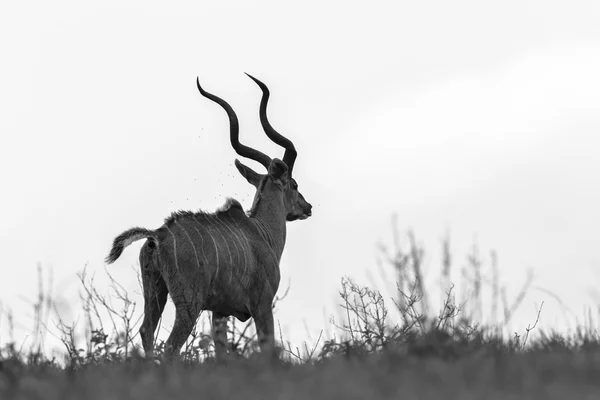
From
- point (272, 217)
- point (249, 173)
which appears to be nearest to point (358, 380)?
point (272, 217)

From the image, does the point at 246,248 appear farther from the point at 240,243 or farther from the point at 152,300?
the point at 152,300

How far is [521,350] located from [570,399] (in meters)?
1.90

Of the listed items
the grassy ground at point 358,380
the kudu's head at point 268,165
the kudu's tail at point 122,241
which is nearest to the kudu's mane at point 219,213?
the kudu's tail at point 122,241

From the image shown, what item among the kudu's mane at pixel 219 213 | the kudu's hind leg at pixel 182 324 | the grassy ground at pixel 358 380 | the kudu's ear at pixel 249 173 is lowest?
the grassy ground at pixel 358 380

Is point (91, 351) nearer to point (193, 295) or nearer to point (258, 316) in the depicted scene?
point (193, 295)

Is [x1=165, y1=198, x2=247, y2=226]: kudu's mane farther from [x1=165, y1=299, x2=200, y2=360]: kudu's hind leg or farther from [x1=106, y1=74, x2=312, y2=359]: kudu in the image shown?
[x1=165, y1=299, x2=200, y2=360]: kudu's hind leg

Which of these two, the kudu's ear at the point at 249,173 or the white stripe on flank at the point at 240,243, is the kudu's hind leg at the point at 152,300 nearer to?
the white stripe on flank at the point at 240,243

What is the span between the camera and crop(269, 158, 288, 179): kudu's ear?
34.7 ft

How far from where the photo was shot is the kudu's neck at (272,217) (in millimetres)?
10533

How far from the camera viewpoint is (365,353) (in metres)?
5.34

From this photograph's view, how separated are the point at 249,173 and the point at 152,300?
2.61m

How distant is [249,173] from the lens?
1101 cm

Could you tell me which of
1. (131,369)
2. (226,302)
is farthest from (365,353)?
(226,302)

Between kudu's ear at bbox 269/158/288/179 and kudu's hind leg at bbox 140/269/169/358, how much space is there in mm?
2204
